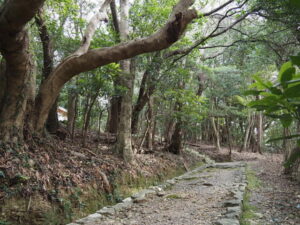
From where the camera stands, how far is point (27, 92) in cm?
Result: 435

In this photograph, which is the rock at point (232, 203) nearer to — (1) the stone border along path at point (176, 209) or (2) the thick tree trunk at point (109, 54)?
(1) the stone border along path at point (176, 209)

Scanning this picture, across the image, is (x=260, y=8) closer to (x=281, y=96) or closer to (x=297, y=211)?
(x=297, y=211)

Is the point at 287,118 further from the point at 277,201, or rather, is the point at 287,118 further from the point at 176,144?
the point at 176,144

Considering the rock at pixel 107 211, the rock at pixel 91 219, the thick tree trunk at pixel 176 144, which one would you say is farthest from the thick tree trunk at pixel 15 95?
the thick tree trunk at pixel 176 144

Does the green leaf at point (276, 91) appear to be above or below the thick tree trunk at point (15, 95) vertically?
below

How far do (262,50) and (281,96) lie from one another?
814 cm

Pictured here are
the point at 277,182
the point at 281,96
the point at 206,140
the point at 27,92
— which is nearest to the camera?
the point at 281,96

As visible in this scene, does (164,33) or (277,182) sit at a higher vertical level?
(164,33)

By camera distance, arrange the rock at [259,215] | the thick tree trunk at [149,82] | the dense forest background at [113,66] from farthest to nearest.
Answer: the thick tree trunk at [149,82]
the rock at [259,215]
the dense forest background at [113,66]

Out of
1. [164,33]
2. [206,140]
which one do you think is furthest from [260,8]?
[206,140]

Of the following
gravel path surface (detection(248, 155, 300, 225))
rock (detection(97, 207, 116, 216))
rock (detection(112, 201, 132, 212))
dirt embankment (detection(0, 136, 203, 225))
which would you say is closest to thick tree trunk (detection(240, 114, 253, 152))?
gravel path surface (detection(248, 155, 300, 225))

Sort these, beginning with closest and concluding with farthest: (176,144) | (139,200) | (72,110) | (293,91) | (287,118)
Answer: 1. (293,91)
2. (287,118)
3. (139,200)
4. (72,110)
5. (176,144)

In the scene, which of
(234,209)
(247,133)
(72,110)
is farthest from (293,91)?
(247,133)

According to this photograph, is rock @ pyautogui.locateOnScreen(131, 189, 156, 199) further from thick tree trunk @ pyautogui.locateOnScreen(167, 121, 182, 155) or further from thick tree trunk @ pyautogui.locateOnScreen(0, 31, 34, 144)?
thick tree trunk @ pyautogui.locateOnScreen(167, 121, 182, 155)
